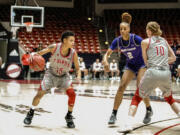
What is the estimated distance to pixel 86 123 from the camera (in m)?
4.88

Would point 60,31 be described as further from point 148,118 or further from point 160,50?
point 160,50

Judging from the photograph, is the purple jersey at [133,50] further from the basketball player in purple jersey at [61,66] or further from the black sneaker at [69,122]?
the black sneaker at [69,122]

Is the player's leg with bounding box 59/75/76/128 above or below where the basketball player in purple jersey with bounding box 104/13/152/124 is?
below

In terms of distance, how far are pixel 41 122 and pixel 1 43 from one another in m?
17.6

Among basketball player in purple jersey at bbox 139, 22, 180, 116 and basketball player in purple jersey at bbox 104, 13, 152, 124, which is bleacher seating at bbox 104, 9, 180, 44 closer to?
basketball player in purple jersey at bbox 104, 13, 152, 124

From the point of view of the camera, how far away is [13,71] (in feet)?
54.5

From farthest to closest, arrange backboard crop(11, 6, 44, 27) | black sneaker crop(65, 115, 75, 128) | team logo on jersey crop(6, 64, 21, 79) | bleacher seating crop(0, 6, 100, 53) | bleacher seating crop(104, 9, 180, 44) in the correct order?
bleacher seating crop(104, 9, 180, 44) < bleacher seating crop(0, 6, 100, 53) < team logo on jersey crop(6, 64, 21, 79) < backboard crop(11, 6, 44, 27) < black sneaker crop(65, 115, 75, 128)

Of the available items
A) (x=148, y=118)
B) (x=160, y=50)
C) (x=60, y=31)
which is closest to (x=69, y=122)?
(x=148, y=118)

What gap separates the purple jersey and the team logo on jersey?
12.0 metres

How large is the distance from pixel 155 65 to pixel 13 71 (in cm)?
1329

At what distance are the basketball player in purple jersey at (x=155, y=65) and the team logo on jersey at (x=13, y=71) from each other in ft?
42.0

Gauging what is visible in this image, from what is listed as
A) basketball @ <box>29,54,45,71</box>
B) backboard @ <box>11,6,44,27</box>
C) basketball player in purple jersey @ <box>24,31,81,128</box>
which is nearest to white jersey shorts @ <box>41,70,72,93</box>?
basketball player in purple jersey @ <box>24,31,81,128</box>

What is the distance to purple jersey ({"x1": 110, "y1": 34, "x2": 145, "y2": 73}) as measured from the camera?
4938mm

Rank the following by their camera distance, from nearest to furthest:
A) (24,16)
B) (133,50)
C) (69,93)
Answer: (69,93) < (133,50) < (24,16)
